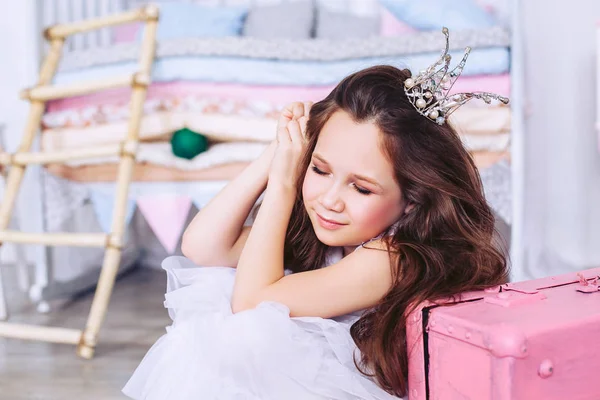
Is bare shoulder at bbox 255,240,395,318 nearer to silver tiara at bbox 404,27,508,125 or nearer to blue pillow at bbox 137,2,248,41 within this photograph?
silver tiara at bbox 404,27,508,125

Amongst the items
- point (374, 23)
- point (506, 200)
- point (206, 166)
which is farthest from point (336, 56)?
point (374, 23)

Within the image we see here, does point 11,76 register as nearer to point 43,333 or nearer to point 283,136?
point 43,333

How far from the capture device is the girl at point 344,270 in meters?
0.86

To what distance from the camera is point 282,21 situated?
229 centimetres

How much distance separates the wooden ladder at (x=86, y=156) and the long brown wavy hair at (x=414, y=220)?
0.70 metres

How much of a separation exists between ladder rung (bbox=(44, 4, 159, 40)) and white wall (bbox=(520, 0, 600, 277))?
140 centimetres

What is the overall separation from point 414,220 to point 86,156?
99 cm

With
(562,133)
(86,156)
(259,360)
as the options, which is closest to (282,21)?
(86,156)

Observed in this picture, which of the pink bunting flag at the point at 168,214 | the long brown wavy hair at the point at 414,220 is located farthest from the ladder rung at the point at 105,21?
the long brown wavy hair at the point at 414,220

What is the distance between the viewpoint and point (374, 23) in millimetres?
2484

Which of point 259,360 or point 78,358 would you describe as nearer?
point 259,360

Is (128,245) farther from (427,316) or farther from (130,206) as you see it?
A: (427,316)

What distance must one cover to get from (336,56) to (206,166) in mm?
450

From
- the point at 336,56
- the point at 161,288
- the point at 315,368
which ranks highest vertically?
the point at 336,56
